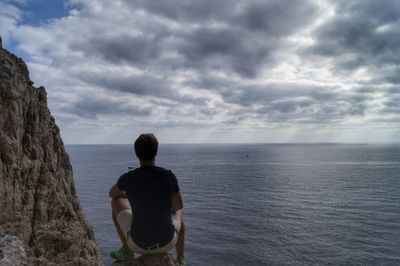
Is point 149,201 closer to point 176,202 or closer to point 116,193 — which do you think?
point 176,202

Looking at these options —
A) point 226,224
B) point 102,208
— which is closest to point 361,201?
point 226,224

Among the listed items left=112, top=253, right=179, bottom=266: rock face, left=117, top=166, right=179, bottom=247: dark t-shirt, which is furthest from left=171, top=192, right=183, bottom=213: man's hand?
left=112, top=253, right=179, bottom=266: rock face

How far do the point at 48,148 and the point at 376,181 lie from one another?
11108cm

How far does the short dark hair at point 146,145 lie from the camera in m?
6.08

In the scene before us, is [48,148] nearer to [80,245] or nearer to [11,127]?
[11,127]

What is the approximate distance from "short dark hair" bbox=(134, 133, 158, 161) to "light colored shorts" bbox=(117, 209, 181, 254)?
1.37 m

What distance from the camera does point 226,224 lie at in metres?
60.5

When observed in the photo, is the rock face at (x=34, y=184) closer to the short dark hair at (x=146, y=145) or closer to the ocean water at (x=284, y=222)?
the short dark hair at (x=146, y=145)

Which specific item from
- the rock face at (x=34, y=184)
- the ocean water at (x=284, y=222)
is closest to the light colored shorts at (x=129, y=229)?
the rock face at (x=34, y=184)

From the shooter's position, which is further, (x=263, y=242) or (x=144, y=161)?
(x=263, y=242)

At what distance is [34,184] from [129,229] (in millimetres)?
10678

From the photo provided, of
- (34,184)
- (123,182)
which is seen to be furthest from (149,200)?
(34,184)

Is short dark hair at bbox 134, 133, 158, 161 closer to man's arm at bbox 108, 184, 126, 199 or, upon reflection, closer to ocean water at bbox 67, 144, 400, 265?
man's arm at bbox 108, 184, 126, 199

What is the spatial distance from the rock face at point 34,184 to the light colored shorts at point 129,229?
7792 mm
